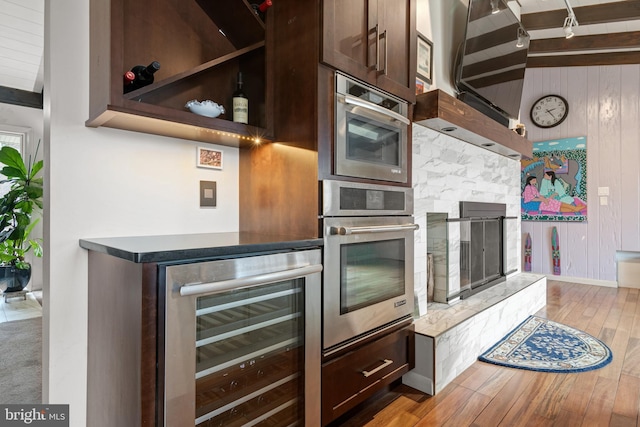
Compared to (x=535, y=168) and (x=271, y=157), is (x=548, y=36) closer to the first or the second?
(x=535, y=168)

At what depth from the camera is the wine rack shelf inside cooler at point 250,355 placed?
45.2 inches

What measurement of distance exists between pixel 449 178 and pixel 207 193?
191 centimetres

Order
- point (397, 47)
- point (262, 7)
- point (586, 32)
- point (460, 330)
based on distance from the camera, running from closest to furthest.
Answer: point (262, 7)
point (397, 47)
point (460, 330)
point (586, 32)

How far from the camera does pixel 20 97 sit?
4.29 meters

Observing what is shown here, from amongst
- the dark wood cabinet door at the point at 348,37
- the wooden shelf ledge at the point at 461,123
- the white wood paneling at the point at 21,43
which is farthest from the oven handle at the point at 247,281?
the white wood paneling at the point at 21,43

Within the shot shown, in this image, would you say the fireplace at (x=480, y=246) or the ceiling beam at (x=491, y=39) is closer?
the ceiling beam at (x=491, y=39)

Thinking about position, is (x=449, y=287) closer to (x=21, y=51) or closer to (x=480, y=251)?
(x=480, y=251)

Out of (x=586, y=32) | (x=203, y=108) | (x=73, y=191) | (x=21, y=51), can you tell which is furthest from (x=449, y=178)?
(x=21, y=51)

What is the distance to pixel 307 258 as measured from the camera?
4.64 ft

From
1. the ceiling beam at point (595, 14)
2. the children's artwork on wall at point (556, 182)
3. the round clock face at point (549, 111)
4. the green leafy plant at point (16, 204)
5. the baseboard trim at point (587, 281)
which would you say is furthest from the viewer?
the round clock face at point (549, 111)

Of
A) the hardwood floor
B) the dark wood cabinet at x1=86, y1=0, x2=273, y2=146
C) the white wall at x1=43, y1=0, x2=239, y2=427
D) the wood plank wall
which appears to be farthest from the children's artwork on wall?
the white wall at x1=43, y1=0, x2=239, y2=427

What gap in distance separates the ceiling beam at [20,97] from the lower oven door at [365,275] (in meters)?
4.85

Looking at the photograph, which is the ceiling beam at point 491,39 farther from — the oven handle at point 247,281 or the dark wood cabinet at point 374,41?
the oven handle at point 247,281

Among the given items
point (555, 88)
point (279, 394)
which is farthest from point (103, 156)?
point (555, 88)
